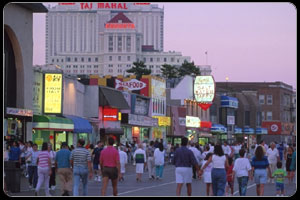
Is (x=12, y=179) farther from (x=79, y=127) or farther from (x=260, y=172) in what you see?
(x=79, y=127)

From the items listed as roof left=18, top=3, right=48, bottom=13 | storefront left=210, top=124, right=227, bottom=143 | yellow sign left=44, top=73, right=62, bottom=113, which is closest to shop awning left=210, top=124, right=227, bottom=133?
storefront left=210, top=124, right=227, bottom=143

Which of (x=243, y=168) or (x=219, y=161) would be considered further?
(x=243, y=168)

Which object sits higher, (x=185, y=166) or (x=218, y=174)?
(x=185, y=166)

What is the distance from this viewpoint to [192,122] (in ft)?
277

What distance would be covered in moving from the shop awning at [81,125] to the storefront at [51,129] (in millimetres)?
596

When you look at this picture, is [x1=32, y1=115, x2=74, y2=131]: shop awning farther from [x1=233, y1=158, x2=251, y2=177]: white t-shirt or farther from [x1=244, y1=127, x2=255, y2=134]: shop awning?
[x1=244, y1=127, x2=255, y2=134]: shop awning

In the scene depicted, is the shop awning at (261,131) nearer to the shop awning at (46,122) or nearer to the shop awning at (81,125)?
the shop awning at (81,125)

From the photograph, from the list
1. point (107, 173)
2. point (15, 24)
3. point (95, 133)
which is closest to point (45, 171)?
point (107, 173)

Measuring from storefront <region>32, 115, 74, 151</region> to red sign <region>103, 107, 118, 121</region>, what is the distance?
24.4ft

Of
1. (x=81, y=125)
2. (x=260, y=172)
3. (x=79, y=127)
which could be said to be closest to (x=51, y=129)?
(x=79, y=127)

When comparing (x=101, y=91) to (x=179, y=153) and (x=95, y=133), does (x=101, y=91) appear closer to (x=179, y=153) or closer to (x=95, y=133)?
(x=95, y=133)

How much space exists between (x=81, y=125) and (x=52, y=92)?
4762 mm

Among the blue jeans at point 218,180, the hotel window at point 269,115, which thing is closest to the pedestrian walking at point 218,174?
the blue jeans at point 218,180

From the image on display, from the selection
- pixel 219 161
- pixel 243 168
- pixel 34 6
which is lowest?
pixel 243 168
